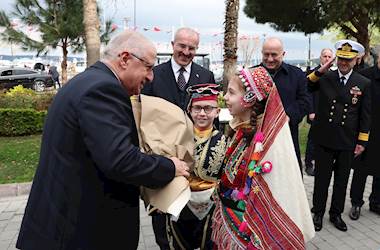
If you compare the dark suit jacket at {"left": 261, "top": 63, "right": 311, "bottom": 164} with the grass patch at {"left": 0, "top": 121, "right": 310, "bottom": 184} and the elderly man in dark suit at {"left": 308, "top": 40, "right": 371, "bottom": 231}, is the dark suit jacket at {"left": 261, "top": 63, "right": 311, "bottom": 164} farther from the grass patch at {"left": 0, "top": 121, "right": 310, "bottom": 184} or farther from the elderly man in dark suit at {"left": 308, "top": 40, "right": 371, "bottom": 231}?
the grass patch at {"left": 0, "top": 121, "right": 310, "bottom": 184}

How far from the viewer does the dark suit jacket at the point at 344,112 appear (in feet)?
13.0

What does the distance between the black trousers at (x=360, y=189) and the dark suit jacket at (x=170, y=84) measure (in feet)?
7.74

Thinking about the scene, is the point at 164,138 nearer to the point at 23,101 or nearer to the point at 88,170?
the point at 88,170

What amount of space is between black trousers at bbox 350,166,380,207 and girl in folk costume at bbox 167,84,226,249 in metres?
2.62

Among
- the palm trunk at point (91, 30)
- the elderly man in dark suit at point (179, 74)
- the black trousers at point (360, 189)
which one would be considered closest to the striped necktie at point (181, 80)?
the elderly man in dark suit at point (179, 74)

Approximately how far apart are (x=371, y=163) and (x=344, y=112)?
3.34 feet

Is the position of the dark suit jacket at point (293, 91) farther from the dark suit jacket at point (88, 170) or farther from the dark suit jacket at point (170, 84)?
the dark suit jacket at point (88, 170)

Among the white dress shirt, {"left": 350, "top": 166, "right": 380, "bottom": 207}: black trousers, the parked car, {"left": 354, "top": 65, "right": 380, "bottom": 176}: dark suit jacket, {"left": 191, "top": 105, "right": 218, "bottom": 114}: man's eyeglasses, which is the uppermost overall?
the white dress shirt

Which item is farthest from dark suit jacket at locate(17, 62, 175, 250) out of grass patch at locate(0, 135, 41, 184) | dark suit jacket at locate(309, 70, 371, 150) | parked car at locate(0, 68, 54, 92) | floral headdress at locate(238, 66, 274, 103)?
parked car at locate(0, 68, 54, 92)

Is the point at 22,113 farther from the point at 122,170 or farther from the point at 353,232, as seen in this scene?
the point at 122,170

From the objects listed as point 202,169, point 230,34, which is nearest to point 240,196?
point 202,169

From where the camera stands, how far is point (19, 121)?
897 cm

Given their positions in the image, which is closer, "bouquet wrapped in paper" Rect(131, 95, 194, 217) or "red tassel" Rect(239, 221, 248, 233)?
"bouquet wrapped in paper" Rect(131, 95, 194, 217)

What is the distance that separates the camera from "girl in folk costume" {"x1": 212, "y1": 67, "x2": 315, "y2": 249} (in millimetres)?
2025
